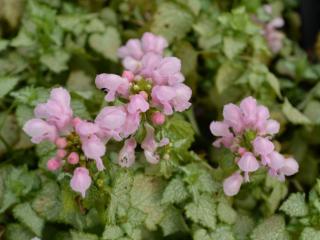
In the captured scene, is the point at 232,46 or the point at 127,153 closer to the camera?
→ the point at 127,153

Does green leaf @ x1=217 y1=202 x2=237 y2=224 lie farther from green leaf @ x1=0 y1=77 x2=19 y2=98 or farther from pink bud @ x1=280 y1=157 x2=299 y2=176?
green leaf @ x1=0 y1=77 x2=19 y2=98

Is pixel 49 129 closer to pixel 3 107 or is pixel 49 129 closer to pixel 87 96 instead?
pixel 87 96

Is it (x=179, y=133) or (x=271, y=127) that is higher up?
(x=271, y=127)

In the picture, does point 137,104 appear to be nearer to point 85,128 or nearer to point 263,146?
point 85,128

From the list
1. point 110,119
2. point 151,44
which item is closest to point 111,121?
point 110,119

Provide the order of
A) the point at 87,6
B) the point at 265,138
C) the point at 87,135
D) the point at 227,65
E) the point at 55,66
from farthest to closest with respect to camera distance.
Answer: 1. the point at 87,6
2. the point at 227,65
3. the point at 55,66
4. the point at 265,138
5. the point at 87,135

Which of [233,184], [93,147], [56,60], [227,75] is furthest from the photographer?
[227,75]

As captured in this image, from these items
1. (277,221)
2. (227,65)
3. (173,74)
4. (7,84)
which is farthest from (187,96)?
(227,65)
